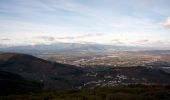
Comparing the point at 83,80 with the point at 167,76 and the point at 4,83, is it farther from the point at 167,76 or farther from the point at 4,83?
the point at 4,83

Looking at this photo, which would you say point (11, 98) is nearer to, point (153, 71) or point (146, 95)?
point (146, 95)

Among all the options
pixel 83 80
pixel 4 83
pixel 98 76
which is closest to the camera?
pixel 4 83

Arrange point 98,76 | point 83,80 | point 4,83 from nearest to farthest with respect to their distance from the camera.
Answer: point 4,83, point 83,80, point 98,76

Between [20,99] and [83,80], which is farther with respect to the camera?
[83,80]

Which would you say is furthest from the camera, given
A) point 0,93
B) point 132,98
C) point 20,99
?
point 0,93

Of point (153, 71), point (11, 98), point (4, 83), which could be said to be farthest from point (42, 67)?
point (11, 98)

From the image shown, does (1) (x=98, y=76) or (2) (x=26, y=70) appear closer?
(1) (x=98, y=76)

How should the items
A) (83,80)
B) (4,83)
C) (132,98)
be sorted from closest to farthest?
1. (132,98)
2. (4,83)
3. (83,80)

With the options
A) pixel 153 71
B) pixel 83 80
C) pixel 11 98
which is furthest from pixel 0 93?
pixel 153 71
